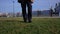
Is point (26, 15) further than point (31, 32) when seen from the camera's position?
Yes

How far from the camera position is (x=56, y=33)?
618 centimetres

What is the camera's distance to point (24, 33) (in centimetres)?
602

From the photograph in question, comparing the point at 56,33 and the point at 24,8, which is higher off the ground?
the point at 24,8

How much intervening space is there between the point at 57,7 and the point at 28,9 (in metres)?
31.4

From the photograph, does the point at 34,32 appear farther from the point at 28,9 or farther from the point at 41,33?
the point at 28,9

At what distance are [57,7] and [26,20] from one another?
1245 inches

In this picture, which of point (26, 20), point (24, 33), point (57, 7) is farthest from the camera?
point (57, 7)

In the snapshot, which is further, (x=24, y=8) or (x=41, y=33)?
(x=24, y=8)

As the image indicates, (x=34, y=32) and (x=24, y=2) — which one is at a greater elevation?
(x=24, y=2)

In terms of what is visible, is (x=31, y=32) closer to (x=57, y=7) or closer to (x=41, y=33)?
(x=41, y=33)

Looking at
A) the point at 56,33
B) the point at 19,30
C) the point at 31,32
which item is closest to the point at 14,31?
the point at 19,30

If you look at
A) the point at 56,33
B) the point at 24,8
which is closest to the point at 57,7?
the point at 24,8

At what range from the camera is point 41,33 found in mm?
6039

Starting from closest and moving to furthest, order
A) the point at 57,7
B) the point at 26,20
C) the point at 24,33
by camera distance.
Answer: the point at 24,33
the point at 26,20
the point at 57,7
